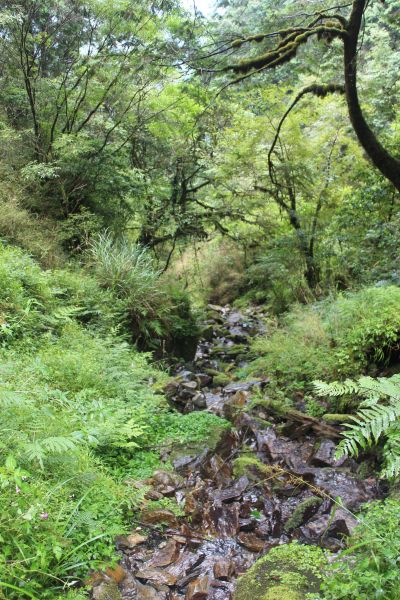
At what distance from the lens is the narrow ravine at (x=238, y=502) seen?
3.21 m

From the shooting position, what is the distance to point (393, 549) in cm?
230

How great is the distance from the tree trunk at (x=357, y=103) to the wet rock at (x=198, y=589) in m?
6.19

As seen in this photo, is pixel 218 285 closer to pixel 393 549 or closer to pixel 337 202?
pixel 337 202

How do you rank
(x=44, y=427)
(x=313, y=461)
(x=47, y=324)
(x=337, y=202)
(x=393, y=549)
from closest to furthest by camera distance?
(x=393, y=549)
(x=44, y=427)
(x=313, y=461)
(x=47, y=324)
(x=337, y=202)

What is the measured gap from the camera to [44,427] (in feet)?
10.1

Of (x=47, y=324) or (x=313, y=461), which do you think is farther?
(x=47, y=324)

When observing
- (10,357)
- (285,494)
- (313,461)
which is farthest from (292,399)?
(10,357)

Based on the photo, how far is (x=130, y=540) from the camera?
3.28 m

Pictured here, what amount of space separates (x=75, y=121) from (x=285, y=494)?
919 centimetres

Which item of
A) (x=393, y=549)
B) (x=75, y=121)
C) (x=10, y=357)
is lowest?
(x=393, y=549)

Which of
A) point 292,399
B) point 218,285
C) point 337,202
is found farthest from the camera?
point 218,285

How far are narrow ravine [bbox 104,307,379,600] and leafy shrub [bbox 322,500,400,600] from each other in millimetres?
217

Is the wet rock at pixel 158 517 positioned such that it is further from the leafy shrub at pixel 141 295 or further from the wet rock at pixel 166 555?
the leafy shrub at pixel 141 295

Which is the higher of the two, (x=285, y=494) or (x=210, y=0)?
(x=210, y=0)
